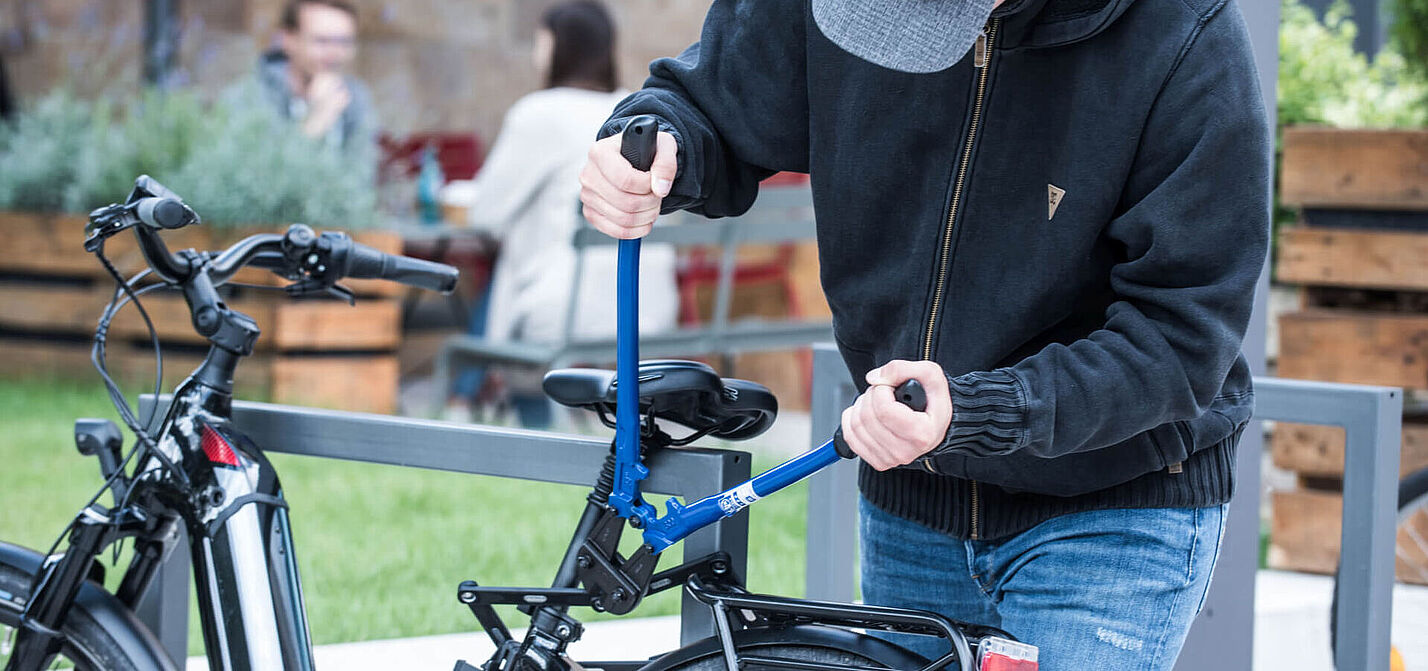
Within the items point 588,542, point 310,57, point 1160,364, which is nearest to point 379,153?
point 310,57

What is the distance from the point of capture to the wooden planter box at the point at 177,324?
5645 millimetres

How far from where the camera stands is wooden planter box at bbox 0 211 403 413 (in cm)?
564

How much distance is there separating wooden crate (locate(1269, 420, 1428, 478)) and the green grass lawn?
1.42 m

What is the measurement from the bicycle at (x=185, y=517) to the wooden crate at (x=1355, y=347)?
3.04 metres

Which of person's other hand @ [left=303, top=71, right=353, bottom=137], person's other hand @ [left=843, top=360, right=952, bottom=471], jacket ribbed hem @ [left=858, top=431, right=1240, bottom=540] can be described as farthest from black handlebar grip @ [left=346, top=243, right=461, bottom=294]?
person's other hand @ [left=303, top=71, right=353, bottom=137]

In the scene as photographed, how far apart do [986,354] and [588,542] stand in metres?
0.48

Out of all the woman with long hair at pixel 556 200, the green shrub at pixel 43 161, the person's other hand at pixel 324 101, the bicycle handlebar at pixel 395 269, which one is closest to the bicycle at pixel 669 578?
the bicycle handlebar at pixel 395 269

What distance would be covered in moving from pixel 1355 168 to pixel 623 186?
328 cm

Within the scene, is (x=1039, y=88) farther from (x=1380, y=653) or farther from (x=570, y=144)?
(x=570, y=144)

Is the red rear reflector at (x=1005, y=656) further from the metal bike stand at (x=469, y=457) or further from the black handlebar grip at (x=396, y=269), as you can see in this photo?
the black handlebar grip at (x=396, y=269)

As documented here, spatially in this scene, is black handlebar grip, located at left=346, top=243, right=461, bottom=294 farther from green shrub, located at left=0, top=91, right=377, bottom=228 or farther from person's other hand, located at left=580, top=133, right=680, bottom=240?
green shrub, located at left=0, top=91, right=377, bottom=228

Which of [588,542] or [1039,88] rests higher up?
[1039,88]

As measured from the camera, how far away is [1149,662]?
4.82 ft

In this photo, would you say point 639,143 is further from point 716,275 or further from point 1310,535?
point 716,275
